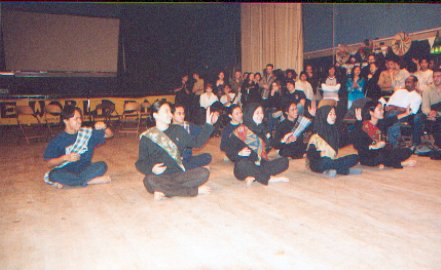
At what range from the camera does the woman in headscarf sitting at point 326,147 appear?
13.5ft

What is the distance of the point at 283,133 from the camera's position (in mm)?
4957

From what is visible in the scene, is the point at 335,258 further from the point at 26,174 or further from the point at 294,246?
the point at 26,174

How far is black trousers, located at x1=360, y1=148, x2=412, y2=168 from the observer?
440 centimetres

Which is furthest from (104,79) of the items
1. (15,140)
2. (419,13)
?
(419,13)

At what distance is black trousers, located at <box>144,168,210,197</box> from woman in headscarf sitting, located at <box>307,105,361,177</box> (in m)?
1.40

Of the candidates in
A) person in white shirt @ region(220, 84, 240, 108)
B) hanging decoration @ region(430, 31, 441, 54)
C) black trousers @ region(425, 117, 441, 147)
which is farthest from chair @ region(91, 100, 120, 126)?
hanging decoration @ region(430, 31, 441, 54)

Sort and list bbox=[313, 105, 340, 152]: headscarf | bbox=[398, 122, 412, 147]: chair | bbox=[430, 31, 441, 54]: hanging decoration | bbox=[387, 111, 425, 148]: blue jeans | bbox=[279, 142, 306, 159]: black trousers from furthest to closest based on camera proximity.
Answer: bbox=[430, 31, 441, 54]: hanging decoration, bbox=[398, 122, 412, 147]: chair, bbox=[387, 111, 425, 148]: blue jeans, bbox=[279, 142, 306, 159]: black trousers, bbox=[313, 105, 340, 152]: headscarf

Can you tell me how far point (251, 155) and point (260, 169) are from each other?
18cm

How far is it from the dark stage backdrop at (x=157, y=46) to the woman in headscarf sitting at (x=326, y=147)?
7331 millimetres

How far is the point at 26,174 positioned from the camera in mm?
4562

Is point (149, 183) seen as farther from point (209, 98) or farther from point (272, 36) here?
point (272, 36)

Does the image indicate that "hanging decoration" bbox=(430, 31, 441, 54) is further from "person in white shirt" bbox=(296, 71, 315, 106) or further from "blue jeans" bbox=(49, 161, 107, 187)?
"blue jeans" bbox=(49, 161, 107, 187)

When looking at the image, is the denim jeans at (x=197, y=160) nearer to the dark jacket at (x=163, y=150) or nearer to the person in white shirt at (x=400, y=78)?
the dark jacket at (x=163, y=150)

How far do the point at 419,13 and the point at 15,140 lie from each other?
8113 mm
